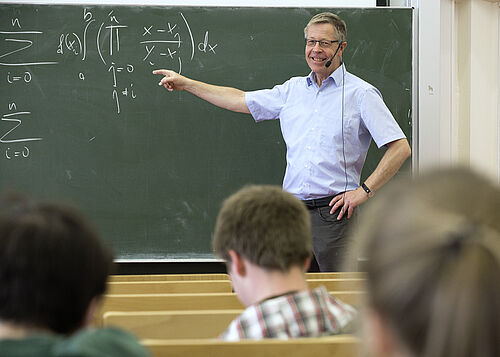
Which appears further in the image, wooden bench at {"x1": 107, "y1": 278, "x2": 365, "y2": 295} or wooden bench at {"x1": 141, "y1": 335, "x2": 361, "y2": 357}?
wooden bench at {"x1": 107, "y1": 278, "x2": 365, "y2": 295}

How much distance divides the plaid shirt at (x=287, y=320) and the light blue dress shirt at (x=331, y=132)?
2.20m

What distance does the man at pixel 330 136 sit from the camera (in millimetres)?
3531

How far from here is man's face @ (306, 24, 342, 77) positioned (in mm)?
3713

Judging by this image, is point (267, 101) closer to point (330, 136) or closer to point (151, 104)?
point (330, 136)

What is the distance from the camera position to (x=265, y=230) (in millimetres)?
1568

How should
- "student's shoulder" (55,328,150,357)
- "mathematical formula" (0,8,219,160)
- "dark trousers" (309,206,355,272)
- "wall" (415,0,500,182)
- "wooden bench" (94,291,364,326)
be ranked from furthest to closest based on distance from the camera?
"wall" (415,0,500,182) → "mathematical formula" (0,8,219,160) → "dark trousers" (309,206,355,272) → "wooden bench" (94,291,364,326) → "student's shoulder" (55,328,150,357)

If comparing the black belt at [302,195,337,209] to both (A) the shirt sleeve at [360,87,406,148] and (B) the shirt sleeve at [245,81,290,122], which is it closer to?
(A) the shirt sleeve at [360,87,406,148]

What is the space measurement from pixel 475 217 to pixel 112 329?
0.53 metres

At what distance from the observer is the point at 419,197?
2.20ft

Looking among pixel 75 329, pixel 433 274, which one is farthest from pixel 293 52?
pixel 433 274

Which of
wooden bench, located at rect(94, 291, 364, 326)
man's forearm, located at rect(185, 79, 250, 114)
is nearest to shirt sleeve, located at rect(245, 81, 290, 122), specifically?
man's forearm, located at rect(185, 79, 250, 114)

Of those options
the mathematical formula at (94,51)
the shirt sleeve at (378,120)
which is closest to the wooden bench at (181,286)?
the shirt sleeve at (378,120)

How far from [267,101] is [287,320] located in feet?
8.58

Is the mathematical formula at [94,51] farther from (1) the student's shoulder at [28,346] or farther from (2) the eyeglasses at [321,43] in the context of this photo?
(1) the student's shoulder at [28,346]
